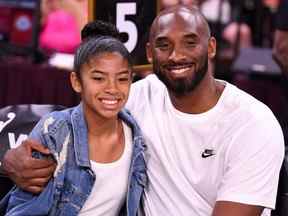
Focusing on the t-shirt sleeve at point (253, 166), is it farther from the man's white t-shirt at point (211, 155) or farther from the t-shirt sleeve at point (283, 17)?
the t-shirt sleeve at point (283, 17)

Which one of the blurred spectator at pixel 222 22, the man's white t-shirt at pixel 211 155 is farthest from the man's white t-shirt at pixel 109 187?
the blurred spectator at pixel 222 22

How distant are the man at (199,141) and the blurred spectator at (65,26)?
3.34 m

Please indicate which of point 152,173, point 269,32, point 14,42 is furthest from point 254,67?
point 152,173

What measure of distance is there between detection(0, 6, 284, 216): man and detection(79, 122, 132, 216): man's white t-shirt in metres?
0.10

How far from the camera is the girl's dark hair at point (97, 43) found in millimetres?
2574

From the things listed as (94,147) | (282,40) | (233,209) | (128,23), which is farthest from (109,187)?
(282,40)

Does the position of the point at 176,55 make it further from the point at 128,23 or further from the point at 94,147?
the point at 128,23

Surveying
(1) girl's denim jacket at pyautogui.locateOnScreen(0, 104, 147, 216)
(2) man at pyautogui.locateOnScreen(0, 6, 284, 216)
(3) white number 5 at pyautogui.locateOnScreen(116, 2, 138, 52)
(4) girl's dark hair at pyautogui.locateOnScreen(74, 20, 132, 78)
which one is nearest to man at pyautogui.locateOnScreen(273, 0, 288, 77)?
(3) white number 5 at pyautogui.locateOnScreen(116, 2, 138, 52)

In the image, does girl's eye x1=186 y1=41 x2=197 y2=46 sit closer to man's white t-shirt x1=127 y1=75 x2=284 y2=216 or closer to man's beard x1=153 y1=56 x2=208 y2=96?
man's beard x1=153 y1=56 x2=208 y2=96

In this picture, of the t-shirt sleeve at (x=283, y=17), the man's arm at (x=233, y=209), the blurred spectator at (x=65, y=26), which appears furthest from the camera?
the blurred spectator at (x=65, y=26)

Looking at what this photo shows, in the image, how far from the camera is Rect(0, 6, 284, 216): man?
8.30ft

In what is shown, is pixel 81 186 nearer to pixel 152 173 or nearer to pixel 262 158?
pixel 152 173

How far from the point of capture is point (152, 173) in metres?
2.69

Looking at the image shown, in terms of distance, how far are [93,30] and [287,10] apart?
6.03ft
